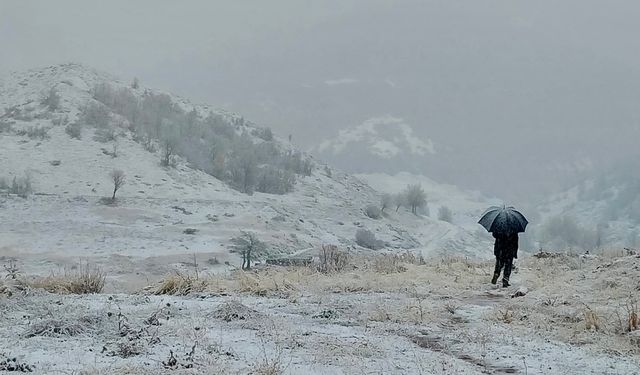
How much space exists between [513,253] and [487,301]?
2322 millimetres

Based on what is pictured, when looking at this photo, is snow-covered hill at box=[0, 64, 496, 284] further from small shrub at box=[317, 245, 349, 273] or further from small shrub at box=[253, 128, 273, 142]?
small shrub at box=[317, 245, 349, 273]

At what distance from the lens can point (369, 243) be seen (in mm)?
61719

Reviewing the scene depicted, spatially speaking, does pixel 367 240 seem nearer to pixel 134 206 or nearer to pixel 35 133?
pixel 134 206

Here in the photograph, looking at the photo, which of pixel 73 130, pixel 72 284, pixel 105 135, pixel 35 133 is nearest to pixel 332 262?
pixel 72 284

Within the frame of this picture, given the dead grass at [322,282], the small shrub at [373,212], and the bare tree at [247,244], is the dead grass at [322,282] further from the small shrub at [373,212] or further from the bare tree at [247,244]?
the small shrub at [373,212]

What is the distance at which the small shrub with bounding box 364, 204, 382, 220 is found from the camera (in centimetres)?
7388

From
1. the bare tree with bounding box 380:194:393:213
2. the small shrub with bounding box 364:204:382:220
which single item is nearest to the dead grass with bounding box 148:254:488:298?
the small shrub with bounding box 364:204:382:220

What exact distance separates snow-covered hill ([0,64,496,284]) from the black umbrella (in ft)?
111

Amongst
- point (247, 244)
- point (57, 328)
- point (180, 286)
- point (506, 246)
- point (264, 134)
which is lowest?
point (57, 328)

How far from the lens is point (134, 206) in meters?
54.9

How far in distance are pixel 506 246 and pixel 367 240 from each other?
163 feet

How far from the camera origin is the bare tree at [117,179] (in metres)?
56.0

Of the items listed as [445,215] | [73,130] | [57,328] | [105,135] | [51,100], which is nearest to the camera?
[57,328]

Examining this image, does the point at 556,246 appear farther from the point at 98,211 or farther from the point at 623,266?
the point at 623,266
